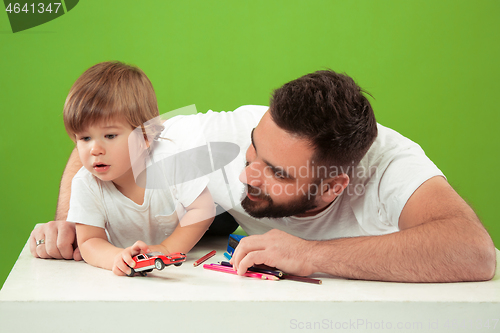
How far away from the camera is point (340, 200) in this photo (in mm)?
989

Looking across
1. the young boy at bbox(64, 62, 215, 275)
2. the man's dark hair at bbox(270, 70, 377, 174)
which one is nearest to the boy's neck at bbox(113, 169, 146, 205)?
the young boy at bbox(64, 62, 215, 275)

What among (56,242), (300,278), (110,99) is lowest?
(300,278)

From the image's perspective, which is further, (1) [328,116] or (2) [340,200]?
(2) [340,200]

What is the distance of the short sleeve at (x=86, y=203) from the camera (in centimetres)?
89

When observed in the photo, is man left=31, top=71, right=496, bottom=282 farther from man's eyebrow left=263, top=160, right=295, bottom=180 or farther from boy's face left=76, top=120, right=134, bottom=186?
boy's face left=76, top=120, right=134, bottom=186

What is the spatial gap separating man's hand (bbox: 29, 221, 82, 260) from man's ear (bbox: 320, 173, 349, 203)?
50 cm

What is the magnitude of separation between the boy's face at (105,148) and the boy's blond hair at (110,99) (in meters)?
0.01

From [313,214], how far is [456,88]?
100 centimetres

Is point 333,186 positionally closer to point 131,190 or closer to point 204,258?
point 204,258

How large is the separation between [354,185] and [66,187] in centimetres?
69

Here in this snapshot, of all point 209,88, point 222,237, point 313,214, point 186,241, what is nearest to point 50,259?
point 186,241

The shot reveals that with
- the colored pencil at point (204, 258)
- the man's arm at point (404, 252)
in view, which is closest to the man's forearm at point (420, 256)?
the man's arm at point (404, 252)

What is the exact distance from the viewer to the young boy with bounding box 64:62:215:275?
85cm

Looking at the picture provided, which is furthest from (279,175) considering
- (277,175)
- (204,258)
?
(204,258)
